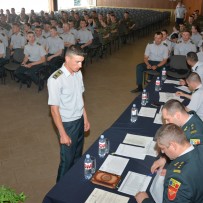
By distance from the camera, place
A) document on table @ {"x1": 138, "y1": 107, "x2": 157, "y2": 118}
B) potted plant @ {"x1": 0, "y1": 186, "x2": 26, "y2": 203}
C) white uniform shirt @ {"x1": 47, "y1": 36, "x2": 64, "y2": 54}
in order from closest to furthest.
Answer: potted plant @ {"x1": 0, "y1": 186, "x2": 26, "y2": 203} < document on table @ {"x1": 138, "y1": 107, "x2": 157, "y2": 118} < white uniform shirt @ {"x1": 47, "y1": 36, "x2": 64, "y2": 54}

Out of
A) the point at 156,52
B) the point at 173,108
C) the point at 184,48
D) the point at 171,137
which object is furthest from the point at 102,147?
the point at 184,48

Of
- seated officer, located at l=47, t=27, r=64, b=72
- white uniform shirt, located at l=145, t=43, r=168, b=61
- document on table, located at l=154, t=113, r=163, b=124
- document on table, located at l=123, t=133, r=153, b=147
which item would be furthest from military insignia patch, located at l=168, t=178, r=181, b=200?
seated officer, located at l=47, t=27, r=64, b=72

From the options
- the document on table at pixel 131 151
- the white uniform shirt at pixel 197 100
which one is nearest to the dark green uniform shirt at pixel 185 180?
the document on table at pixel 131 151

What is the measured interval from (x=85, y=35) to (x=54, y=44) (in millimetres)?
1782

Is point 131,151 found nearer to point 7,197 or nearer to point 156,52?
point 7,197

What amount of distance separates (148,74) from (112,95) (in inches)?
39.0

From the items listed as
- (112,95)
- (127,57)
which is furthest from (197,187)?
(127,57)

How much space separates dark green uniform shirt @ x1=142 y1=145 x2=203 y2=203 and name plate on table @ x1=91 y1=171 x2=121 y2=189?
1.87 ft

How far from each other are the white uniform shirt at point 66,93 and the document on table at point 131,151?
0.66 meters

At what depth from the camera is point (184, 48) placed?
7.16 m

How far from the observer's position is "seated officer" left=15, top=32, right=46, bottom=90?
680 cm

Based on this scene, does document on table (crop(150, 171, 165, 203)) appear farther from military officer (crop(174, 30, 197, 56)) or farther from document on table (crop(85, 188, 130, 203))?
military officer (crop(174, 30, 197, 56))

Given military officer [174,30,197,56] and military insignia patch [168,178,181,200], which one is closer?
military insignia patch [168,178,181,200]

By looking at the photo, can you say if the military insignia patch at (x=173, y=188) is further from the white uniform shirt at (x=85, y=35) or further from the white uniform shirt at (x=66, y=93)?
the white uniform shirt at (x=85, y=35)
